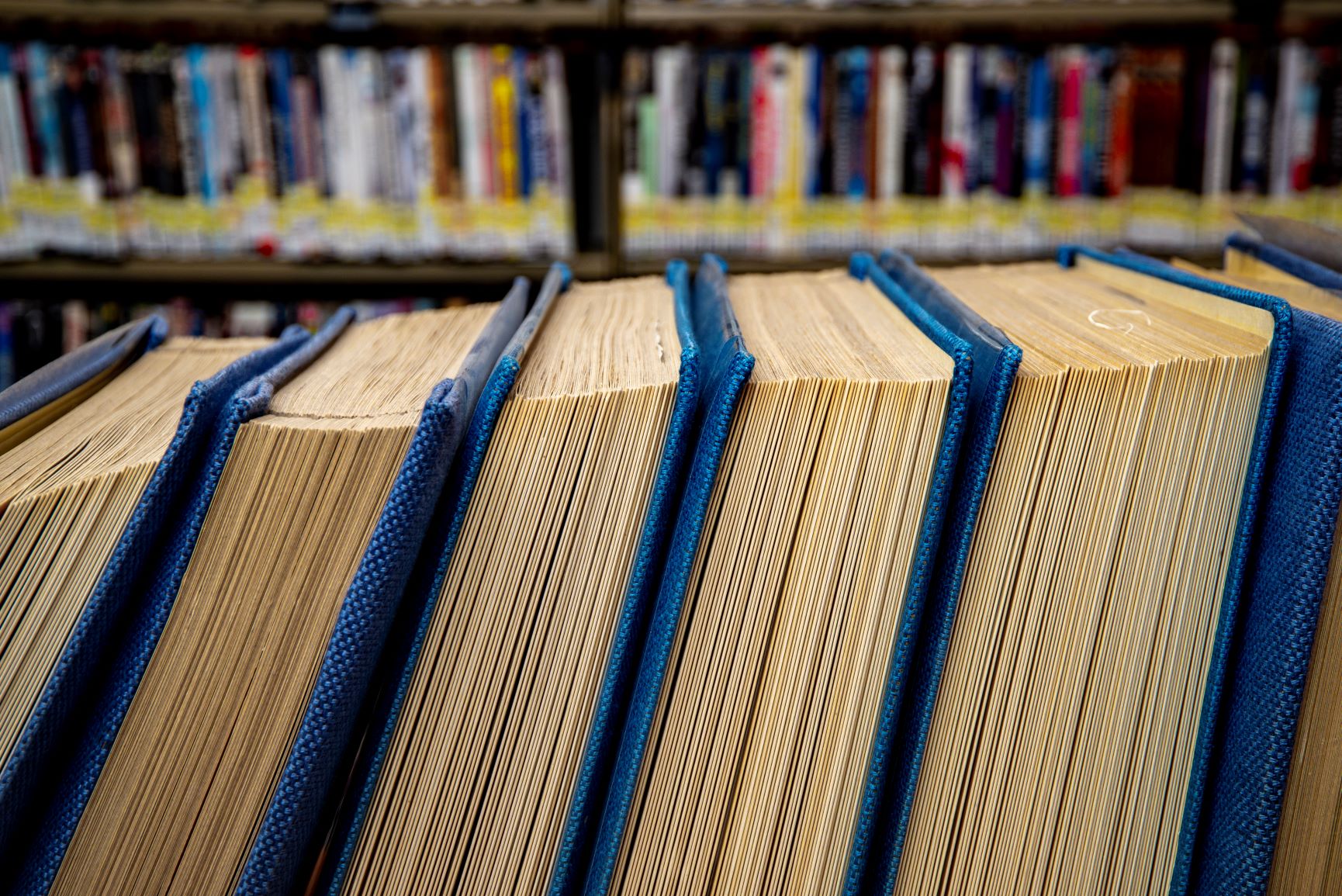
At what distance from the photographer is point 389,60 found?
5.29 feet

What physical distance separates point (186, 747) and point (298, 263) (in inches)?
58.3

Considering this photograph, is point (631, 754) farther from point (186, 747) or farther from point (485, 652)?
point (186, 747)

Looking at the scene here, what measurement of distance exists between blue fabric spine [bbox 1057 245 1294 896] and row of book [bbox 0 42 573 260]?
1.41 meters

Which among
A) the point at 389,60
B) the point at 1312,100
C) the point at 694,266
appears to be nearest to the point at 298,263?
the point at 389,60

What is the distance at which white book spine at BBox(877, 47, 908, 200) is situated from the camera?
163 centimetres

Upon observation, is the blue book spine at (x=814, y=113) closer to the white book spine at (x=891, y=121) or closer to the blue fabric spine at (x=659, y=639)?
the white book spine at (x=891, y=121)

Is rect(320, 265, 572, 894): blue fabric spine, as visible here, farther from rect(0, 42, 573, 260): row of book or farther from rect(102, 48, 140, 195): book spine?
rect(102, 48, 140, 195): book spine

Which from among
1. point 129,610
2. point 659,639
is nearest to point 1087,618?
point 659,639

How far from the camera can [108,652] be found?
397 mm

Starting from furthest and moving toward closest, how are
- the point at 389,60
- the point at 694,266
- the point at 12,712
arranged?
the point at 694,266, the point at 389,60, the point at 12,712

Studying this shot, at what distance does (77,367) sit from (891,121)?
1423mm

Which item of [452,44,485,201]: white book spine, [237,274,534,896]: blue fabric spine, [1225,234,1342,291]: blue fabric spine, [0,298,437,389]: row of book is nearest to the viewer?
[237,274,534,896]: blue fabric spine

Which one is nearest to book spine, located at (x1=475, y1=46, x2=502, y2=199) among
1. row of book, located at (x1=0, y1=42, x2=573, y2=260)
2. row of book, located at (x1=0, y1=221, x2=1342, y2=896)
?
row of book, located at (x1=0, y1=42, x2=573, y2=260)

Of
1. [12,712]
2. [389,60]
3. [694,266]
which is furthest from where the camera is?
[694,266]
